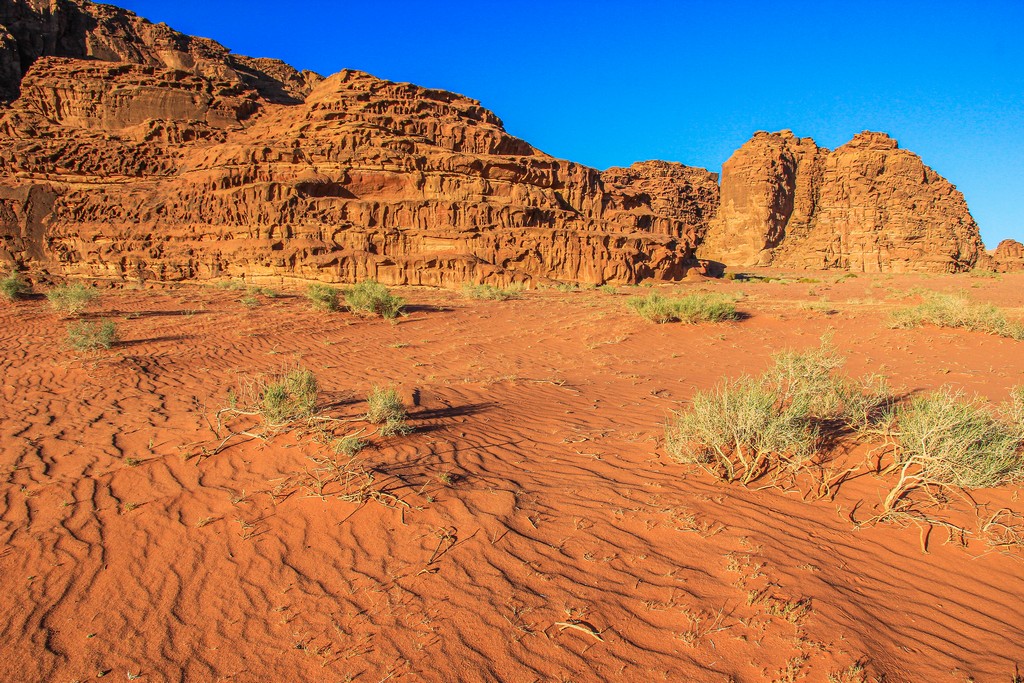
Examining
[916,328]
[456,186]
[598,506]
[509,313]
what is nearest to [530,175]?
[456,186]

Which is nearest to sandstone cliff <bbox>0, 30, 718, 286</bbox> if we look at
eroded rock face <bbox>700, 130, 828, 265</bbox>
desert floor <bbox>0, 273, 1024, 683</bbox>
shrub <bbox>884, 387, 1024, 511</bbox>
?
eroded rock face <bbox>700, 130, 828, 265</bbox>

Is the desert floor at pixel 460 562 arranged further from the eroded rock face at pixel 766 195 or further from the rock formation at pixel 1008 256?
the rock formation at pixel 1008 256

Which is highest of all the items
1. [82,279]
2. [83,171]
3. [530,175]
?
[530,175]

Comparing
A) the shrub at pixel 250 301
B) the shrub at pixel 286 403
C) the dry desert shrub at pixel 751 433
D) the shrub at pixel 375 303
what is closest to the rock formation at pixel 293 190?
the shrub at pixel 250 301

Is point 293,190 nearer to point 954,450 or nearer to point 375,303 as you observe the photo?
point 375,303

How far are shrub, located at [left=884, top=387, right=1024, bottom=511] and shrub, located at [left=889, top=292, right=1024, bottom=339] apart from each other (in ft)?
30.2

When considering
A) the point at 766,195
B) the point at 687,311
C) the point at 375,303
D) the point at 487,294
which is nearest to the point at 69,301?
the point at 375,303

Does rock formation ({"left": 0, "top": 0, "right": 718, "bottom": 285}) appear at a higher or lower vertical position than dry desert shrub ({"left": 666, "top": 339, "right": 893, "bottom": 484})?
higher

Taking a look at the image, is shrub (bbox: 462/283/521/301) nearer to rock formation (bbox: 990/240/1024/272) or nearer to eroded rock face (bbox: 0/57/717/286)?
eroded rock face (bbox: 0/57/717/286)

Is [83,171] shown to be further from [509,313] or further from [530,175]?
[509,313]

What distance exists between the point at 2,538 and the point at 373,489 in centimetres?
227

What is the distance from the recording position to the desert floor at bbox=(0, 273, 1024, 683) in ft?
7.48

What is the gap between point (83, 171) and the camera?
3123cm

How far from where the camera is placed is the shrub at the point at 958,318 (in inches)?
417
